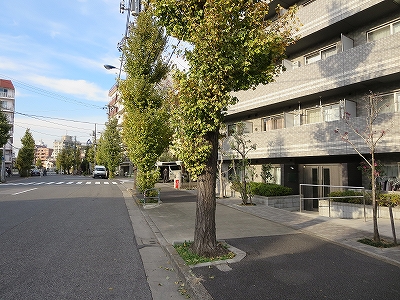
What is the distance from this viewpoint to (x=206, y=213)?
5547 millimetres

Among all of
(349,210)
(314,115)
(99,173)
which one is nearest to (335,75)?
(314,115)

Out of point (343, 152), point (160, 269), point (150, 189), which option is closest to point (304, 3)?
point (343, 152)

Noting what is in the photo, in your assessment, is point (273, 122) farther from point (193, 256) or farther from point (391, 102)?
point (193, 256)

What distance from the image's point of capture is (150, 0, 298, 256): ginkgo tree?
17.0 ft

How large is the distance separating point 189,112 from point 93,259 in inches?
136

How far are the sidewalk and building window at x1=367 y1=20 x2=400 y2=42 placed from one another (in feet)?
25.0

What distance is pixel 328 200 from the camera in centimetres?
1126

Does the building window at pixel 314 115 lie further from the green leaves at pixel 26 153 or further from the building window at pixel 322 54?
the green leaves at pixel 26 153

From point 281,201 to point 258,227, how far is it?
511 cm

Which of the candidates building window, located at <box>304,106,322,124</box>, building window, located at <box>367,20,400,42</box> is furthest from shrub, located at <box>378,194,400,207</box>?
building window, located at <box>367,20,400,42</box>

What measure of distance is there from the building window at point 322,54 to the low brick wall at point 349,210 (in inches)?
294

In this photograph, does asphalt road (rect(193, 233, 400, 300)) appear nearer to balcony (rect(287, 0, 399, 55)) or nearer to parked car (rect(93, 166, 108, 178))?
balcony (rect(287, 0, 399, 55))

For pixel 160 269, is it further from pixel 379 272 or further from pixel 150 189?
pixel 150 189

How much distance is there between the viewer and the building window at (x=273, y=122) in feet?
53.2
